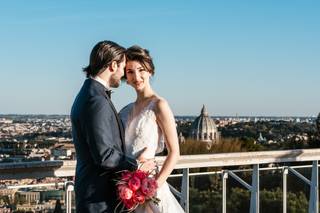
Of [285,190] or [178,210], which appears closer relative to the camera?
[178,210]

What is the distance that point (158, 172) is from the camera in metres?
3.00

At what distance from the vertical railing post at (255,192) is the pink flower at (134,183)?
8.51 ft

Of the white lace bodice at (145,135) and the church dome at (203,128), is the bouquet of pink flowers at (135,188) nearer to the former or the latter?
the white lace bodice at (145,135)

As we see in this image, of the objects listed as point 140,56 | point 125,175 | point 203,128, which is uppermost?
point 203,128

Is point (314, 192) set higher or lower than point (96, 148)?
higher

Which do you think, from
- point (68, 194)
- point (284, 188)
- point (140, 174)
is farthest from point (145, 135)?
point (284, 188)

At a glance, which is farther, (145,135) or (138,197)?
(145,135)

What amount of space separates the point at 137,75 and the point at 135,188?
1.86 feet

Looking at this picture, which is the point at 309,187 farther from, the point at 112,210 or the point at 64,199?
the point at 112,210

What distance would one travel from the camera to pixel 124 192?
267 centimetres

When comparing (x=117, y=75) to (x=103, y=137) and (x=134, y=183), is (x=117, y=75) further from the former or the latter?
(x=134, y=183)

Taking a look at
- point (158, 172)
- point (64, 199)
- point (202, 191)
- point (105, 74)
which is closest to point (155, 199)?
point (158, 172)

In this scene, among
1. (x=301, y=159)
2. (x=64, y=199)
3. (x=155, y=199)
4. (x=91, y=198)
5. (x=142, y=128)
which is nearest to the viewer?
(x=91, y=198)

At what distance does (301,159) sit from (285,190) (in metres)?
0.34
